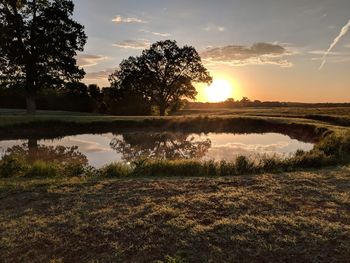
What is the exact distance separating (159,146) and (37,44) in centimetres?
1845

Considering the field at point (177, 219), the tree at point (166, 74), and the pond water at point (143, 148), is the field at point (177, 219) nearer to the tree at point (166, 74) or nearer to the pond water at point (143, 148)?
the pond water at point (143, 148)

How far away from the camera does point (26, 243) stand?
5527 mm

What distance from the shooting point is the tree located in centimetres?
5369

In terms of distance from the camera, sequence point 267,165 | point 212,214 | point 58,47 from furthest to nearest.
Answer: point 58,47
point 267,165
point 212,214

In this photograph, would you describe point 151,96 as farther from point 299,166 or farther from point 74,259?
point 74,259

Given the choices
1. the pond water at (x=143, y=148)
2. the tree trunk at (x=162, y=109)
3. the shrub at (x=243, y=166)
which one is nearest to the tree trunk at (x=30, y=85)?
the pond water at (x=143, y=148)

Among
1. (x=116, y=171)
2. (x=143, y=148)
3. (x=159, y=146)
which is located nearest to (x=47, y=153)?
(x=143, y=148)

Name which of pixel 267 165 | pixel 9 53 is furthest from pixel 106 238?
pixel 9 53

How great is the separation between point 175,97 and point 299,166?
44.8 m

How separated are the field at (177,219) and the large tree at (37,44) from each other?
2590 centimetres

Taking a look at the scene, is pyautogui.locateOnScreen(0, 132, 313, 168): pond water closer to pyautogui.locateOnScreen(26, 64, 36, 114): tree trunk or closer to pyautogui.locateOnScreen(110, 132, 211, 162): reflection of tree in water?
pyautogui.locateOnScreen(110, 132, 211, 162): reflection of tree in water

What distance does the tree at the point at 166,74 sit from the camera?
53688 millimetres

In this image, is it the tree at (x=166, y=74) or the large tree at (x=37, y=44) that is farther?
the tree at (x=166, y=74)

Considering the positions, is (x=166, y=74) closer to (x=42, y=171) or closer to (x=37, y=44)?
(x=37, y=44)
